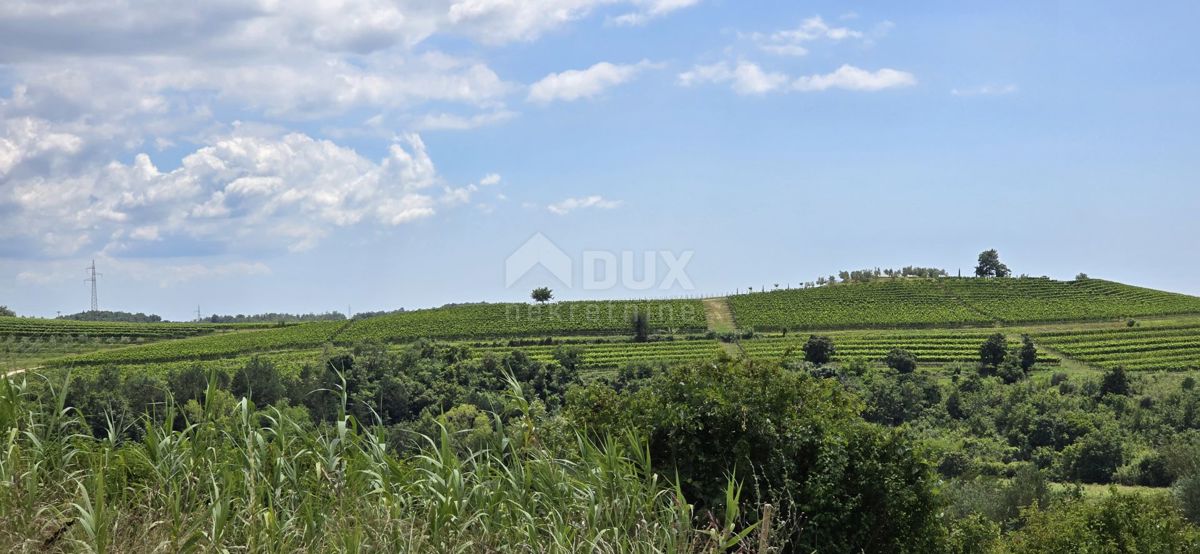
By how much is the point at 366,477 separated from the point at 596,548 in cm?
222

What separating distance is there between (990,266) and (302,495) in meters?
127

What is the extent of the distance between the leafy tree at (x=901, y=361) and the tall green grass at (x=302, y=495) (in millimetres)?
64421

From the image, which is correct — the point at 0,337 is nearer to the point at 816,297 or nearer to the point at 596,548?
the point at 816,297

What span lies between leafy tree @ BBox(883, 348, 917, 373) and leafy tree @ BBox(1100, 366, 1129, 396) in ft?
40.5

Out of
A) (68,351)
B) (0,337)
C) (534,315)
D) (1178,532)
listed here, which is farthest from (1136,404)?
(0,337)

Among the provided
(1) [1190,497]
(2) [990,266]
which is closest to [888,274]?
(2) [990,266]

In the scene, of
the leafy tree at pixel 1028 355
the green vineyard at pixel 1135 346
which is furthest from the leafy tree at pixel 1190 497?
the leafy tree at pixel 1028 355

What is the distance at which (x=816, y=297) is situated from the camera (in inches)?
4129

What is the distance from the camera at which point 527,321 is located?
310 feet

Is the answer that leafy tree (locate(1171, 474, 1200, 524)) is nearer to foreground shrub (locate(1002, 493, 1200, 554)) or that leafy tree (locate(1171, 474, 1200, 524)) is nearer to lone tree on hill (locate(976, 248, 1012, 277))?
foreground shrub (locate(1002, 493, 1200, 554))

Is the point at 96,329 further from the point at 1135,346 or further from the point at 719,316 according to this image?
the point at 1135,346

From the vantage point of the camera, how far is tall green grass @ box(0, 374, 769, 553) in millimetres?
5875

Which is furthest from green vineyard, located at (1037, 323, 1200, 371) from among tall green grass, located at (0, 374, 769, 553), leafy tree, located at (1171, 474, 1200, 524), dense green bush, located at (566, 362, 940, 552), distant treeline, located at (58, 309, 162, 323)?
distant treeline, located at (58, 309, 162, 323)

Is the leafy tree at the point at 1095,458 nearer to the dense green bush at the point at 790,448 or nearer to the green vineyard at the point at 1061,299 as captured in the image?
the dense green bush at the point at 790,448
